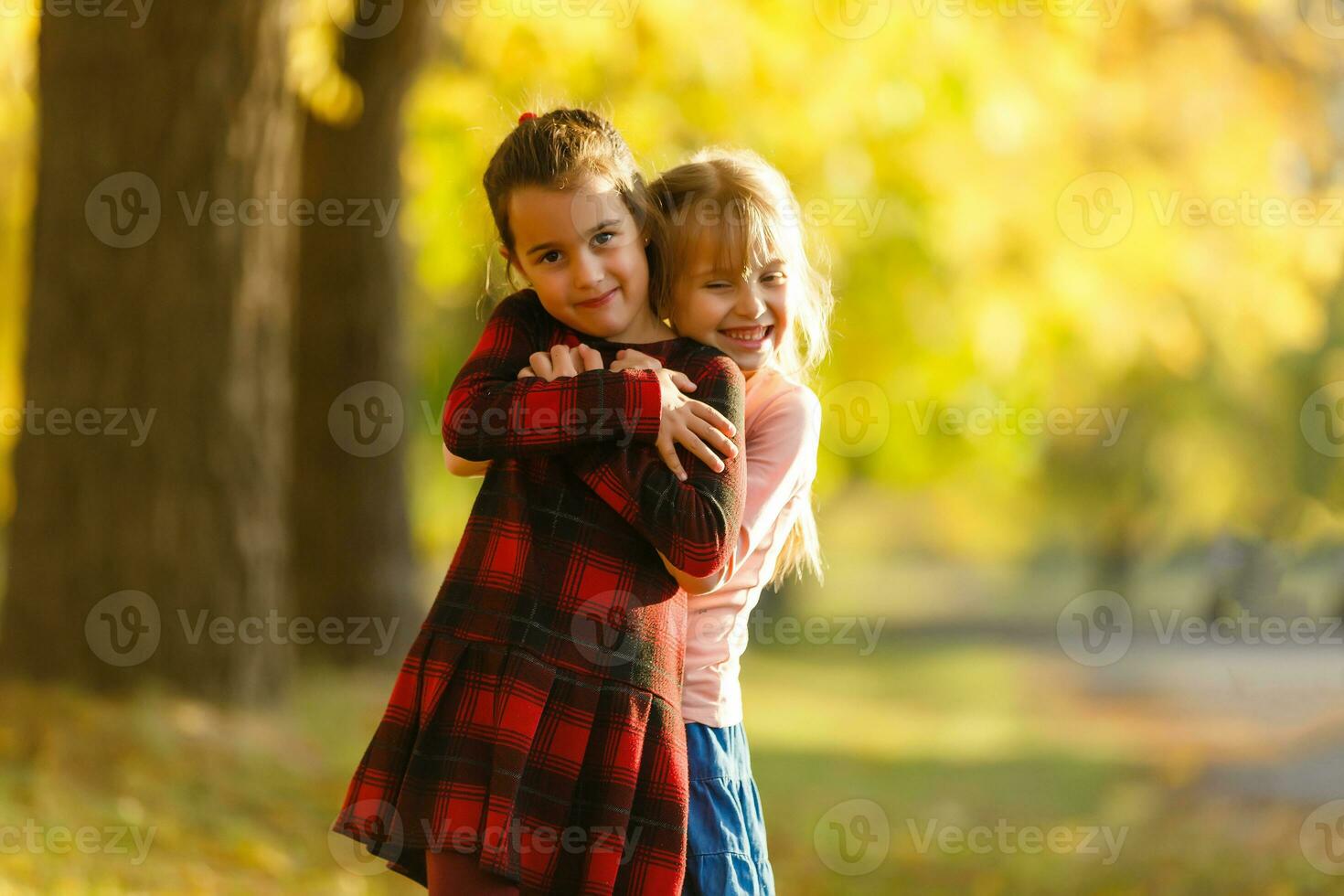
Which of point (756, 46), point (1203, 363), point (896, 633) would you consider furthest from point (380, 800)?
point (896, 633)

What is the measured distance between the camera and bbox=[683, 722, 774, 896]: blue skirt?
2.42 meters

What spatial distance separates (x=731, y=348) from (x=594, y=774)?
2.59ft

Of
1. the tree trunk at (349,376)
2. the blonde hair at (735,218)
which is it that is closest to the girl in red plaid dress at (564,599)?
the blonde hair at (735,218)

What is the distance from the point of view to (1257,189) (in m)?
9.64

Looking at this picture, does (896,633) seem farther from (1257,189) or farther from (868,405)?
(1257,189)

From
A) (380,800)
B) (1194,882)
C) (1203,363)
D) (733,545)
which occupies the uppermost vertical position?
(1203,363)

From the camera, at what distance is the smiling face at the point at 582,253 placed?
239 cm

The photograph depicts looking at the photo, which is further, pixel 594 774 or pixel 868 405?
pixel 868 405

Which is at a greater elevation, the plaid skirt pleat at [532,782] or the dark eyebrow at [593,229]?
the dark eyebrow at [593,229]

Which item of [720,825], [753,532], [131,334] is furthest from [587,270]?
[131,334]

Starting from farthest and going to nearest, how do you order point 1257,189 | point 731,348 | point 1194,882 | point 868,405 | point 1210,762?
1. point 868,405
2. point 1257,189
3. point 1210,762
4. point 1194,882
5. point 731,348

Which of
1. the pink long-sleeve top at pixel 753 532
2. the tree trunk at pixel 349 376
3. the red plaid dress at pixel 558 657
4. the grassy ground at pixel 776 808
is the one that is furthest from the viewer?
the tree trunk at pixel 349 376

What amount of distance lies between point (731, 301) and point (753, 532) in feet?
1.35

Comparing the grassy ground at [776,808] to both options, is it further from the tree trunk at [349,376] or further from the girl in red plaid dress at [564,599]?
the girl in red plaid dress at [564,599]
